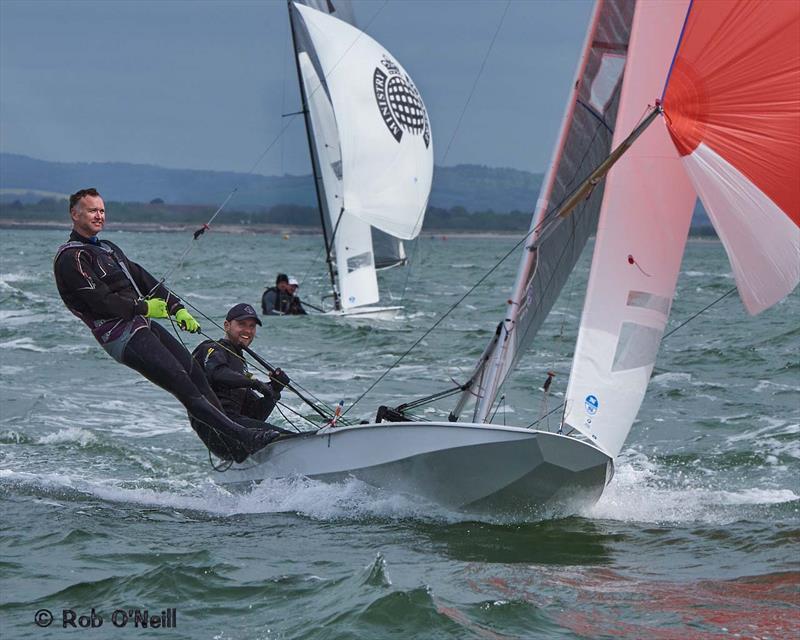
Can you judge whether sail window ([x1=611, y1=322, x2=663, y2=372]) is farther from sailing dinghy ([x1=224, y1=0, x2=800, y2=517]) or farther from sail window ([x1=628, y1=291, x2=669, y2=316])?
sail window ([x1=628, y1=291, x2=669, y2=316])

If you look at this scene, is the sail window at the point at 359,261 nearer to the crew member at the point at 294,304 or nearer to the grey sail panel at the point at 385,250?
the grey sail panel at the point at 385,250

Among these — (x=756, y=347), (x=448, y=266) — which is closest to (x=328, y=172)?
(x=756, y=347)

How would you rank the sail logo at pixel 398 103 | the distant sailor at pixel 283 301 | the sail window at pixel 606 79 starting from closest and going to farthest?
the sail window at pixel 606 79, the distant sailor at pixel 283 301, the sail logo at pixel 398 103

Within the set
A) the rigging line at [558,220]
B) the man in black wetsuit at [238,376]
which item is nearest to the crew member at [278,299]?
the man in black wetsuit at [238,376]

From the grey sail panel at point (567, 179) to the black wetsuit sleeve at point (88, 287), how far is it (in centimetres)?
212

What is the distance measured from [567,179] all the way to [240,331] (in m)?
2.22

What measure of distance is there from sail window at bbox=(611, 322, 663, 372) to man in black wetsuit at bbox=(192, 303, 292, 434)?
2.00 meters

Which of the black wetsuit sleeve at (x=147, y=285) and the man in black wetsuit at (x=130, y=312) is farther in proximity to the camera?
the black wetsuit sleeve at (x=147, y=285)

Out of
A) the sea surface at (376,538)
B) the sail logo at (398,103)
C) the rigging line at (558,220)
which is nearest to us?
the sea surface at (376,538)

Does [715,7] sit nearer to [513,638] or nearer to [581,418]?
[581,418]

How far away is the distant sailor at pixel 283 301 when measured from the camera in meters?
20.4

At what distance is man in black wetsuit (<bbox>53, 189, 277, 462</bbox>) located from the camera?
7.07 meters

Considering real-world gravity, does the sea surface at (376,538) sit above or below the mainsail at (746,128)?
below

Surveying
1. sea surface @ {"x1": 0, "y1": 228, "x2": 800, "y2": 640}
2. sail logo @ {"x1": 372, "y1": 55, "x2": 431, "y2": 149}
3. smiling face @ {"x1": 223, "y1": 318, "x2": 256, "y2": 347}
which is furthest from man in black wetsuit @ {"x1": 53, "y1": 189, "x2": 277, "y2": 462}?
sail logo @ {"x1": 372, "y1": 55, "x2": 431, "y2": 149}
